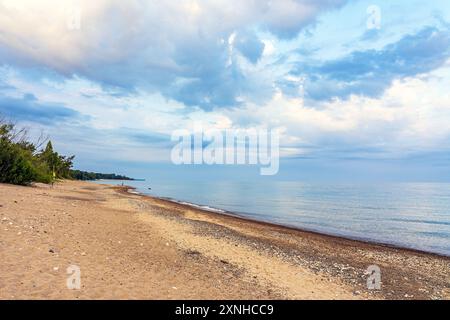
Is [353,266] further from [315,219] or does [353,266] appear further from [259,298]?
[315,219]

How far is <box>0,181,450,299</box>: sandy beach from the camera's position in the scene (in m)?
8.75

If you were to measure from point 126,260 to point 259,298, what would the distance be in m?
5.05

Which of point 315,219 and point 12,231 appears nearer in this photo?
point 12,231

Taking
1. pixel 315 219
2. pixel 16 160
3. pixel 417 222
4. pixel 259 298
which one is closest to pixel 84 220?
pixel 259 298

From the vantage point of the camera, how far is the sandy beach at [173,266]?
8750 millimetres

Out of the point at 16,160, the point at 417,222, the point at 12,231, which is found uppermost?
the point at 16,160

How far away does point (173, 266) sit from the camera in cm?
1169

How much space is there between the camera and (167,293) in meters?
8.76

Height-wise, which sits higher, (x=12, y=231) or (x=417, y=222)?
(x=12, y=231)

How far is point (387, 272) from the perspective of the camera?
1552 centimetres
